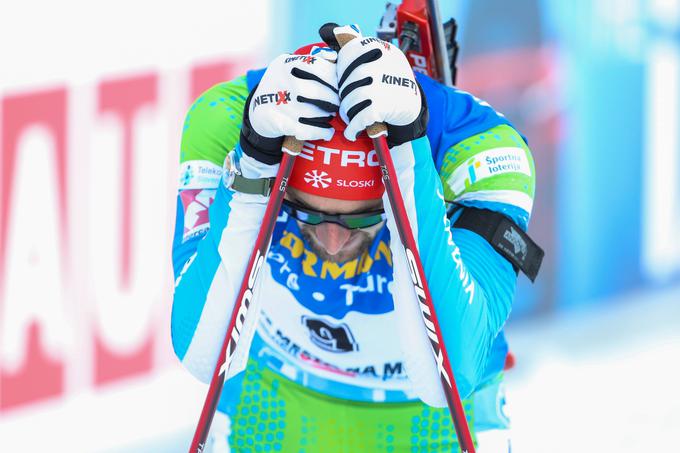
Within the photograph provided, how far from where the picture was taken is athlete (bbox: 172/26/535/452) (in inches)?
79.1

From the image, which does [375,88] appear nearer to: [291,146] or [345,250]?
[291,146]

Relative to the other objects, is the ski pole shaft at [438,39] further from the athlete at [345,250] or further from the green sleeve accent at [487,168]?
the green sleeve accent at [487,168]

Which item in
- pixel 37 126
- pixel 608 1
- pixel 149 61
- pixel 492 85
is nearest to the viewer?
pixel 37 126

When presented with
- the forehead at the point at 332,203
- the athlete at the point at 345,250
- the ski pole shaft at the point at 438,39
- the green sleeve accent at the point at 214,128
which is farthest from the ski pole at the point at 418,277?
Result: the ski pole shaft at the point at 438,39

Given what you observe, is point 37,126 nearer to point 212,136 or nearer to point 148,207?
point 148,207

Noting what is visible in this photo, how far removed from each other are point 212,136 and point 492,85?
310cm

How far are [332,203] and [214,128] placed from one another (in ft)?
1.50

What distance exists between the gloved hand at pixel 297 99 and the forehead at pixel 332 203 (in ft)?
0.72

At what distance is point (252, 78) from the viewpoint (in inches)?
104

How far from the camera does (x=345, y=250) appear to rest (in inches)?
95.3

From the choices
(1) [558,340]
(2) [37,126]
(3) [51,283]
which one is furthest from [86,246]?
(1) [558,340]

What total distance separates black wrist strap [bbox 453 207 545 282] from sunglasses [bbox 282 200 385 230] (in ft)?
0.66

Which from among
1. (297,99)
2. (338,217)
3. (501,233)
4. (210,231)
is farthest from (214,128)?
(501,233)

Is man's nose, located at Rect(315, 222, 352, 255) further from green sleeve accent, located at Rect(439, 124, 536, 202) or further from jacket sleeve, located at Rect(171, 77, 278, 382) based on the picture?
green sleeve accent, located at Rect(439, 124, 536, 202)
